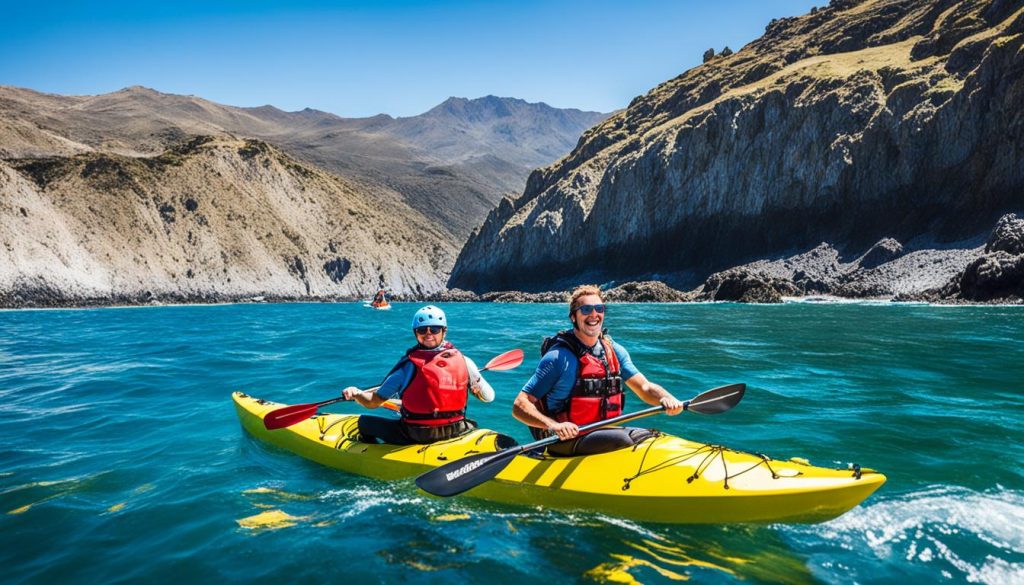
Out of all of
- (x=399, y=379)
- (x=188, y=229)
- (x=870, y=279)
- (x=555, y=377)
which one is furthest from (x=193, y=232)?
(x=555, y=377)

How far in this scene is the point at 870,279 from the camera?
46.7 m

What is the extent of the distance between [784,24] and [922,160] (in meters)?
45.4

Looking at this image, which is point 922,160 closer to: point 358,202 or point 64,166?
point 358,202

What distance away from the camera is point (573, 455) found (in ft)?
21.7

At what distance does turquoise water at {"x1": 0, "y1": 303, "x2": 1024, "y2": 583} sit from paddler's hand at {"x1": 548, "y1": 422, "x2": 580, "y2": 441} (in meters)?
0.96

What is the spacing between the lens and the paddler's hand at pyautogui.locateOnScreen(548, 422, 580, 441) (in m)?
5.91

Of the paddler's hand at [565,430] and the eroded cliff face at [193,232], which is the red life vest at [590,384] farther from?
the eroded cliff face at [193,232]

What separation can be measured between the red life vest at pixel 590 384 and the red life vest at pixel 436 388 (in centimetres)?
135

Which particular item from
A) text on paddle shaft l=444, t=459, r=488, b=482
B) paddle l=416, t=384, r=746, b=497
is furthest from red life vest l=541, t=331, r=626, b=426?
text on paddle shaft l=444, t=459, r=488, b=482

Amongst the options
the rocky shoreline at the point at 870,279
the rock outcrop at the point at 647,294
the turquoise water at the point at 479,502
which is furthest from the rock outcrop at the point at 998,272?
the turquoise water at the point at 479,502

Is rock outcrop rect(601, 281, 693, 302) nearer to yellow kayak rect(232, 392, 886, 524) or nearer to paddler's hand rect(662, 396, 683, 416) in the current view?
yellow kayak rect(232, 392, 886, 524)

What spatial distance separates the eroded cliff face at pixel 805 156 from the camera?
46.8 meters

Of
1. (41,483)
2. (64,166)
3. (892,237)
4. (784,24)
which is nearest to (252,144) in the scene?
(64,166)

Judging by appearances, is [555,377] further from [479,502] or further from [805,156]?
[805,156]
